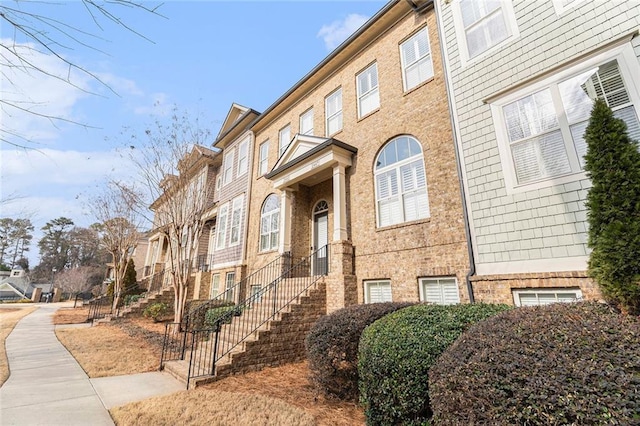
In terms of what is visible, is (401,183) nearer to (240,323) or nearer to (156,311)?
(240,323)

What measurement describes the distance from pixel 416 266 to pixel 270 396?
172 inches

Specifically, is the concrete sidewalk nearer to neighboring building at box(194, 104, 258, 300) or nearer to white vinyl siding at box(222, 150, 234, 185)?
neighboring building at box(194, 104, 258, 300)

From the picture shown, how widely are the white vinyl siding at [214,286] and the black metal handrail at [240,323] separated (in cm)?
572

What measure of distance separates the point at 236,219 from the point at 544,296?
13164mm

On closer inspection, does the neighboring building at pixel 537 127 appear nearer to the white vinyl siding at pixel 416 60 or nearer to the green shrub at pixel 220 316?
the white vinyl siding at pixel 416 60

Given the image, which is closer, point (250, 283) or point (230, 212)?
point (250, 283)

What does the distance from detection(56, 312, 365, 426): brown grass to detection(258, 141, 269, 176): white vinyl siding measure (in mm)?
8986

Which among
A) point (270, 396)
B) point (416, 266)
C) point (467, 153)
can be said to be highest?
point (467, 153)

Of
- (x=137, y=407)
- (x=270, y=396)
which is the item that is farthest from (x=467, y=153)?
(x=137, y=407)

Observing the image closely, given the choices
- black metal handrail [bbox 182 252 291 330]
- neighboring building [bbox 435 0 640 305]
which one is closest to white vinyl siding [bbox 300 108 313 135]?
black metal handrail [bbox 182 252 291 330]

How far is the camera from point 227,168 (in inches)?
698

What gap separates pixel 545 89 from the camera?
5.88 metres

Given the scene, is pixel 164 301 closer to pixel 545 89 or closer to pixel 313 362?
pixel 313 362

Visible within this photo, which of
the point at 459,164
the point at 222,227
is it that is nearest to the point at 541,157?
the point at 459,164
